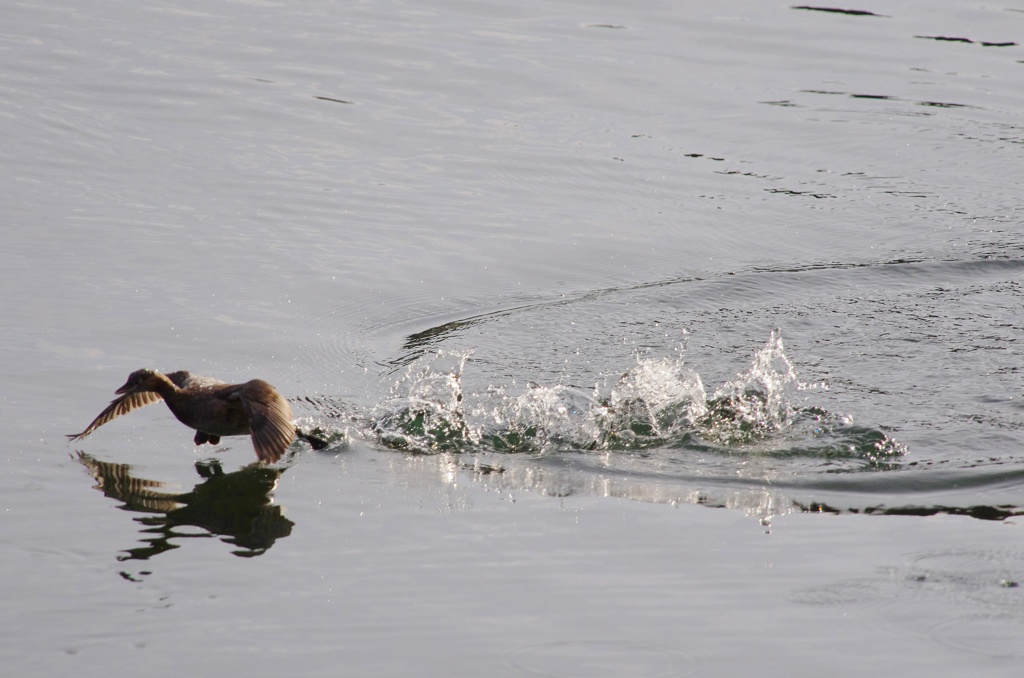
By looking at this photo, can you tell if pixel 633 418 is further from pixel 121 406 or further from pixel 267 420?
pixel 121 406

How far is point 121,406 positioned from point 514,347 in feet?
7.83

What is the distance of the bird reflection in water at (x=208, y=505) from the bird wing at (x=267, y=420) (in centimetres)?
21

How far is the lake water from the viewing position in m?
4.65

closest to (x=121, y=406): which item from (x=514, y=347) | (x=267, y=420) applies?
(x=267, y=420)

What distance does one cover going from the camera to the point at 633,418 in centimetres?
677

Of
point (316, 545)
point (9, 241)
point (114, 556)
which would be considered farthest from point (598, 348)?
point (9, 241)

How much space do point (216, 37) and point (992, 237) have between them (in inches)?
352

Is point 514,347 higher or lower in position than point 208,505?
higher

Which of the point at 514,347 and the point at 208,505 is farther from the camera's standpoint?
the point at 514,347

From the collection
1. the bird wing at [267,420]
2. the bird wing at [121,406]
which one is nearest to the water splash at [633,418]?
the bird wing at [267,420]

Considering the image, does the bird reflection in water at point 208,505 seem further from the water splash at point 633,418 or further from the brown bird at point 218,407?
the water splash at point 633,418

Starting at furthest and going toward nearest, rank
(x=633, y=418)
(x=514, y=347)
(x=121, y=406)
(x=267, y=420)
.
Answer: (x=514, y=347)
(x=633, y=418)
(x=121, y=406)
(x=267, y=420)

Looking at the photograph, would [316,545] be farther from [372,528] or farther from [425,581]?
[425,581]

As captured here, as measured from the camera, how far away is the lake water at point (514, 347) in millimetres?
4648
